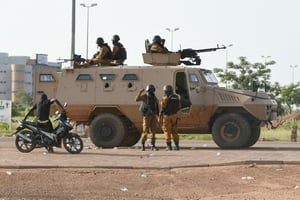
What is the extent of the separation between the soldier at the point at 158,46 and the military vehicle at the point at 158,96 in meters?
0.15

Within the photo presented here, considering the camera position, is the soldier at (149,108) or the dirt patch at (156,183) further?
the soldier at (149,108)

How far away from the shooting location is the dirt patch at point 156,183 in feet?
39.3

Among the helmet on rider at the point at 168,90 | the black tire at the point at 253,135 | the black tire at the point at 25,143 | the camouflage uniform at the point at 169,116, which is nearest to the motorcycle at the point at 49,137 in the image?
the black tire at the point at 25,143

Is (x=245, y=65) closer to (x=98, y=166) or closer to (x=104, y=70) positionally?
(x=104, y=70)

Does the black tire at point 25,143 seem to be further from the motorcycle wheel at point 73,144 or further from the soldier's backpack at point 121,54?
the soldier's backpack at point 121,54

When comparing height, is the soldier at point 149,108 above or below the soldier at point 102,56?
below

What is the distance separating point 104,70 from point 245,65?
43975mm

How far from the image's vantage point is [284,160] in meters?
16.3

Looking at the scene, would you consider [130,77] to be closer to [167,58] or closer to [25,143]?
[167,58]

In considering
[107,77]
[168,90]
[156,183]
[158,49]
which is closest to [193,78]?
[168,90]

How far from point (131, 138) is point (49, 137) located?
14.0ft

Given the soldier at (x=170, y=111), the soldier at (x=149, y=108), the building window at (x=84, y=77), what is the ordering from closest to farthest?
1. the soldier at (x=170, y=111)
2. the soldier at (x=149, y=108)
3. the building window at (x=84, y=77)

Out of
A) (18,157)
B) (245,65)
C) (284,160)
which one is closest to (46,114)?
(18,157)

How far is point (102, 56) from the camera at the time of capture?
907 inches
